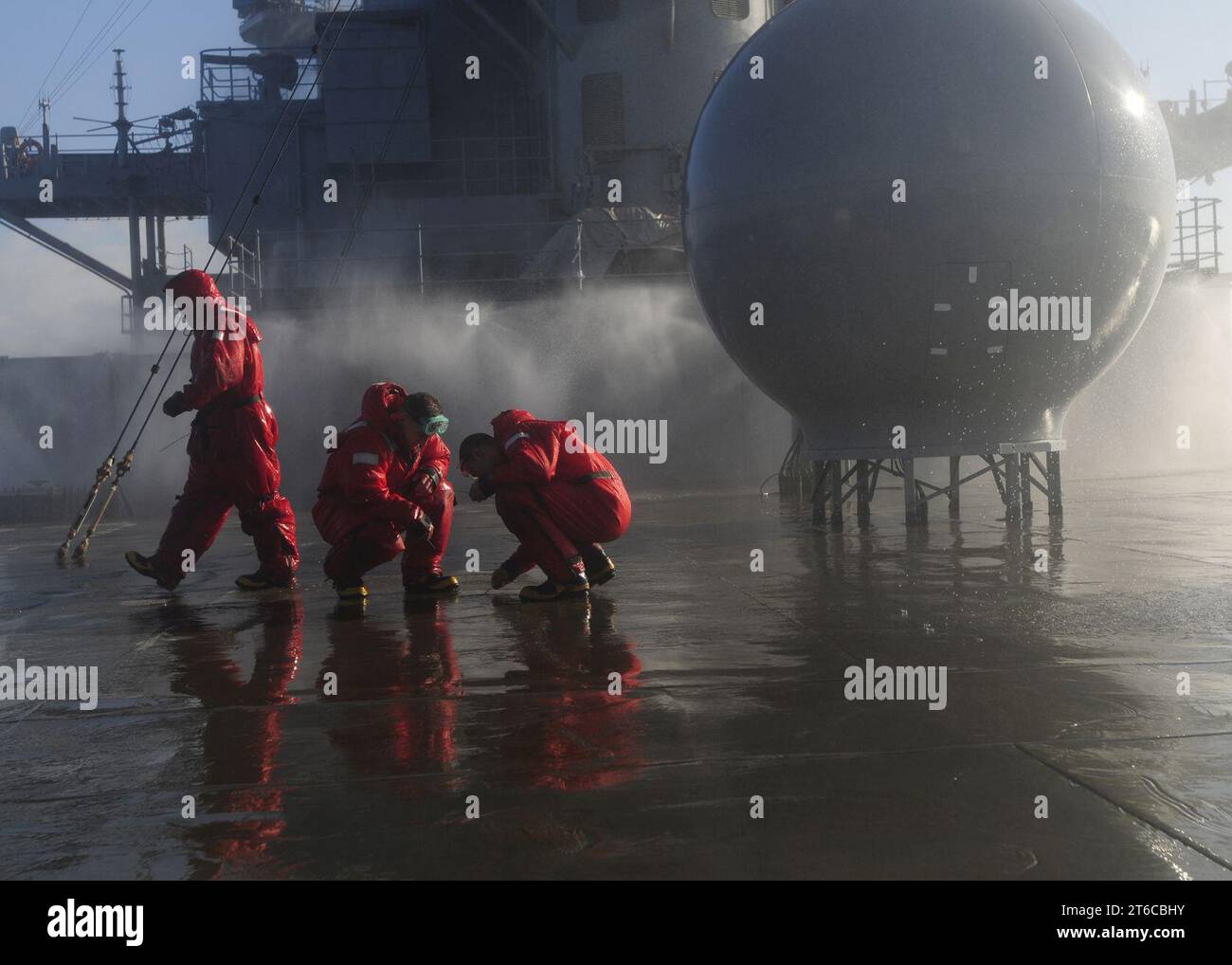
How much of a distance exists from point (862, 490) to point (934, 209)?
112 inches

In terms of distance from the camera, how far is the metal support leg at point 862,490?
37.5ft

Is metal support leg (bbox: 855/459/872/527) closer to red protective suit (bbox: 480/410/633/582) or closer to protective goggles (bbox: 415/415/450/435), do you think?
red protective suit (bbox: 480/410/633/582)

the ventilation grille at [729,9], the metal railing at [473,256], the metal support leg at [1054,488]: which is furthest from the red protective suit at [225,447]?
the ventilation grille at [729,9]

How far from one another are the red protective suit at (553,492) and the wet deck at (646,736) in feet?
1.34

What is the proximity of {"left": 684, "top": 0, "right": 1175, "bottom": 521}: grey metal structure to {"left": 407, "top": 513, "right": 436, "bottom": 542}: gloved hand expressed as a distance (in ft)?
14.0

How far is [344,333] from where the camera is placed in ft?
68.9

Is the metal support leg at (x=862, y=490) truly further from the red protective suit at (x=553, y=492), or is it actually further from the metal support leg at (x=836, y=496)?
the red protective suit at (x=553, y=492)

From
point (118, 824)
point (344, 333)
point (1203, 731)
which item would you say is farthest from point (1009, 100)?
point (344, 333)

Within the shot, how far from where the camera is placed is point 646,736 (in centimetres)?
375

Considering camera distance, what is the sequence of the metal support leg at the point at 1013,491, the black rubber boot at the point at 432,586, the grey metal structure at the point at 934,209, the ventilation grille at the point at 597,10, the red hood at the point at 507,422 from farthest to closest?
the ventilation grille at the point at 597,10
the metal support leg at the point at 1013,491
the grey metal structure at the point at 934,209
the black rubber boot at the point at 432,586
the red hood at the point at 507,422

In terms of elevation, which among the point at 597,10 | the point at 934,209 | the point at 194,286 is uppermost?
the point at 597,10

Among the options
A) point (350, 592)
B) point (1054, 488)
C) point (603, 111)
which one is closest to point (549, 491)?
point (350, 592)

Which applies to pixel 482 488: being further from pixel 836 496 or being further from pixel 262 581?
pixel 836 496

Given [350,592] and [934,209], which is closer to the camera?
[350,592]
